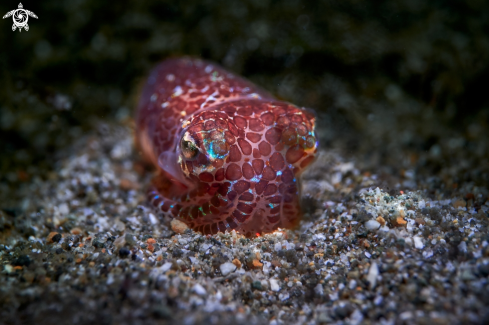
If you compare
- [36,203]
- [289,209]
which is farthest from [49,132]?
[289,209]

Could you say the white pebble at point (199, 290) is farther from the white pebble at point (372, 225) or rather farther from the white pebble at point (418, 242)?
the white pebble at point (418, 242)

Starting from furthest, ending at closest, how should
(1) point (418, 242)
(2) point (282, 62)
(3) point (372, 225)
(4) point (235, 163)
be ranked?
1. (2) point (282, 62)
2. (4) point (235, 163)
3. (3) point (372, 225)
4. (1) point (418, 242)

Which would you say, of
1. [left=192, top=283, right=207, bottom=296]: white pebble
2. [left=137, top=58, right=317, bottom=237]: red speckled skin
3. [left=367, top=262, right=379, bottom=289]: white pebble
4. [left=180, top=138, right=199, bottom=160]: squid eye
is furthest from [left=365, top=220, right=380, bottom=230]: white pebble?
[left=180, top=138, right=199, bottom=160]: squid eye

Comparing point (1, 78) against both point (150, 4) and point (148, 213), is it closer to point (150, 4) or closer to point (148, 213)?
point (150, 4)

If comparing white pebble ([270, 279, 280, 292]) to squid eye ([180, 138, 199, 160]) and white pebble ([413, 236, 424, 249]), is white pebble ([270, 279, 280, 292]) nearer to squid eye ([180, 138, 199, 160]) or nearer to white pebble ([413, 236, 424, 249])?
white pebble ([413, 236, 424, 249])

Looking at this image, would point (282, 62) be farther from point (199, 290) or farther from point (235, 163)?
point (199, 290)

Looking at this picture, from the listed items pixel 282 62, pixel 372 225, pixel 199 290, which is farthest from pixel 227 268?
pixel 282 62
